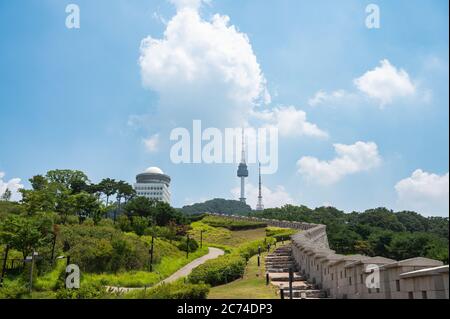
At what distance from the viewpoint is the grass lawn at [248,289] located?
14.5 metres

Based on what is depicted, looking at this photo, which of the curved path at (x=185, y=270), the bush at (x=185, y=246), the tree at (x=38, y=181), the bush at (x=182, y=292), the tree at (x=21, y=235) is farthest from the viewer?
the tree at (x=38, y=181)

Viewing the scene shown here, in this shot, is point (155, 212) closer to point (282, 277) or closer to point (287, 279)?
point (282, 277)

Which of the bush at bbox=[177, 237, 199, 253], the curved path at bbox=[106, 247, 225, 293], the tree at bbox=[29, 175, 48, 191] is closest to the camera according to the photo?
the curved path at bbox=[106, 247, 225, 293]

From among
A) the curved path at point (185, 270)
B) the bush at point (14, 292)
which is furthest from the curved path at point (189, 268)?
the bush at point (14, 292)

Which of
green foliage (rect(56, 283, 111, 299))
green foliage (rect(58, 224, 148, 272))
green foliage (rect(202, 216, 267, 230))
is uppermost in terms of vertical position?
green foliage (rect(202, 216, 267, 230))

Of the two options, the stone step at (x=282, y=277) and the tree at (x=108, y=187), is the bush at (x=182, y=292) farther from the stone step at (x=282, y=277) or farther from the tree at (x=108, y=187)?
the tree at (x=108, y=187)

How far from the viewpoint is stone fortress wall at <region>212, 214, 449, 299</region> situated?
7732 mm

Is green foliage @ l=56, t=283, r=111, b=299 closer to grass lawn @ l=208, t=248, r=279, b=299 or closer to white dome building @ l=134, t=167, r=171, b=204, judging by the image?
grass lawn @ l=208, t=248, r=279, b=299

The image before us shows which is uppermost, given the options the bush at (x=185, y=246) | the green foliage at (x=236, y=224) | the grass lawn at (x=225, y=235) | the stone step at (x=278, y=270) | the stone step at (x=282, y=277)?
the green foliage at (x=236, y=224)

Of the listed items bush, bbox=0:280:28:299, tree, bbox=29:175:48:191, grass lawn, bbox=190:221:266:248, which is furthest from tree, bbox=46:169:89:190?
bush, bbox=0:280:28:299

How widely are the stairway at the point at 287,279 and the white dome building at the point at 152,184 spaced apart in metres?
124

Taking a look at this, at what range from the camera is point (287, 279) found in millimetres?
17922

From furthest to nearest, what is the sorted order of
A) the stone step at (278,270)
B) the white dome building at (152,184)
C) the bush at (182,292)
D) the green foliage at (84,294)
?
1. the white dome building at (152,184)
2. the stone step at (278,270)
3. the green foliage at (84,294)
4. the bush at (182,292)

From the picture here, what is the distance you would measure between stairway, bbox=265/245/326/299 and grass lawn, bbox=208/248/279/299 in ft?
1.47
